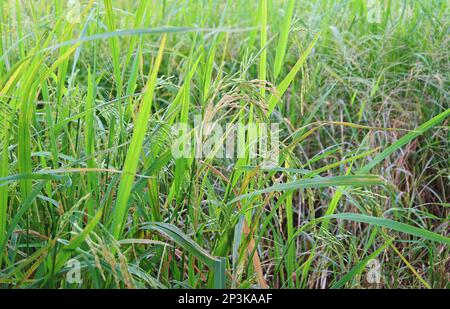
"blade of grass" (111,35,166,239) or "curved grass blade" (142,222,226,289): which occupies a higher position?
"blade of grass" (111,35,166,239)

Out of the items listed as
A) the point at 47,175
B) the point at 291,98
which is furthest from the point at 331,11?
the point at 47,175

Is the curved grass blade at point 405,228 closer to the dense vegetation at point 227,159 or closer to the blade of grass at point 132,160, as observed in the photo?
the dense vegetation at point 227,159

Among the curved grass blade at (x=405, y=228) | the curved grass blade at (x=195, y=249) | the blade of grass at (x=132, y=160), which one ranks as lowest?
the curved grass blade at (x=195, y=249)

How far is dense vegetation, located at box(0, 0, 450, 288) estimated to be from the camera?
1.15m

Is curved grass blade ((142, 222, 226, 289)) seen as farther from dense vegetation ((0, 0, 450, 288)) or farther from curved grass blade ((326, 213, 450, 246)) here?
curved grass blade ((326, 213, 450, 246))

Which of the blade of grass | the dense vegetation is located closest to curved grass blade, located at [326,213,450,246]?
the dense vegetation

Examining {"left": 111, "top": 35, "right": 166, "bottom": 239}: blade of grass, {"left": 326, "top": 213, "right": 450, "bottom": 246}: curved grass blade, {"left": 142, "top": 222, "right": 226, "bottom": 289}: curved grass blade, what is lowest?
{"left": 142, "top": 222, "right": 226, "bottom": 289}: curved grass blade

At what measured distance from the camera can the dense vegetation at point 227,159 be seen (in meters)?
1.15

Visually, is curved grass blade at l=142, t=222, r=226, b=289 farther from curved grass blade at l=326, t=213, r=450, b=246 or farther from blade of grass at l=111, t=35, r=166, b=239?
curved grass blade at l=326, t=213, r=450, b=246

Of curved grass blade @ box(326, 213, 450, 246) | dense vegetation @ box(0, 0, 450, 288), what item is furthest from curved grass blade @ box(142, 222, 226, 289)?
curved grass blade @ box(326, 213, 450, 246)

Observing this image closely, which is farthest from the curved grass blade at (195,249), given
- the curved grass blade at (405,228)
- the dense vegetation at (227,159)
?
the curved grass blade at (405,228)

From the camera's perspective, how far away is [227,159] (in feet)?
6.14

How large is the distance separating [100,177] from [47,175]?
0.22 meters

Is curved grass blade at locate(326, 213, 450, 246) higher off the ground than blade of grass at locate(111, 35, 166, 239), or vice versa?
blade of grass at locate(111, 35, 166, 239)
